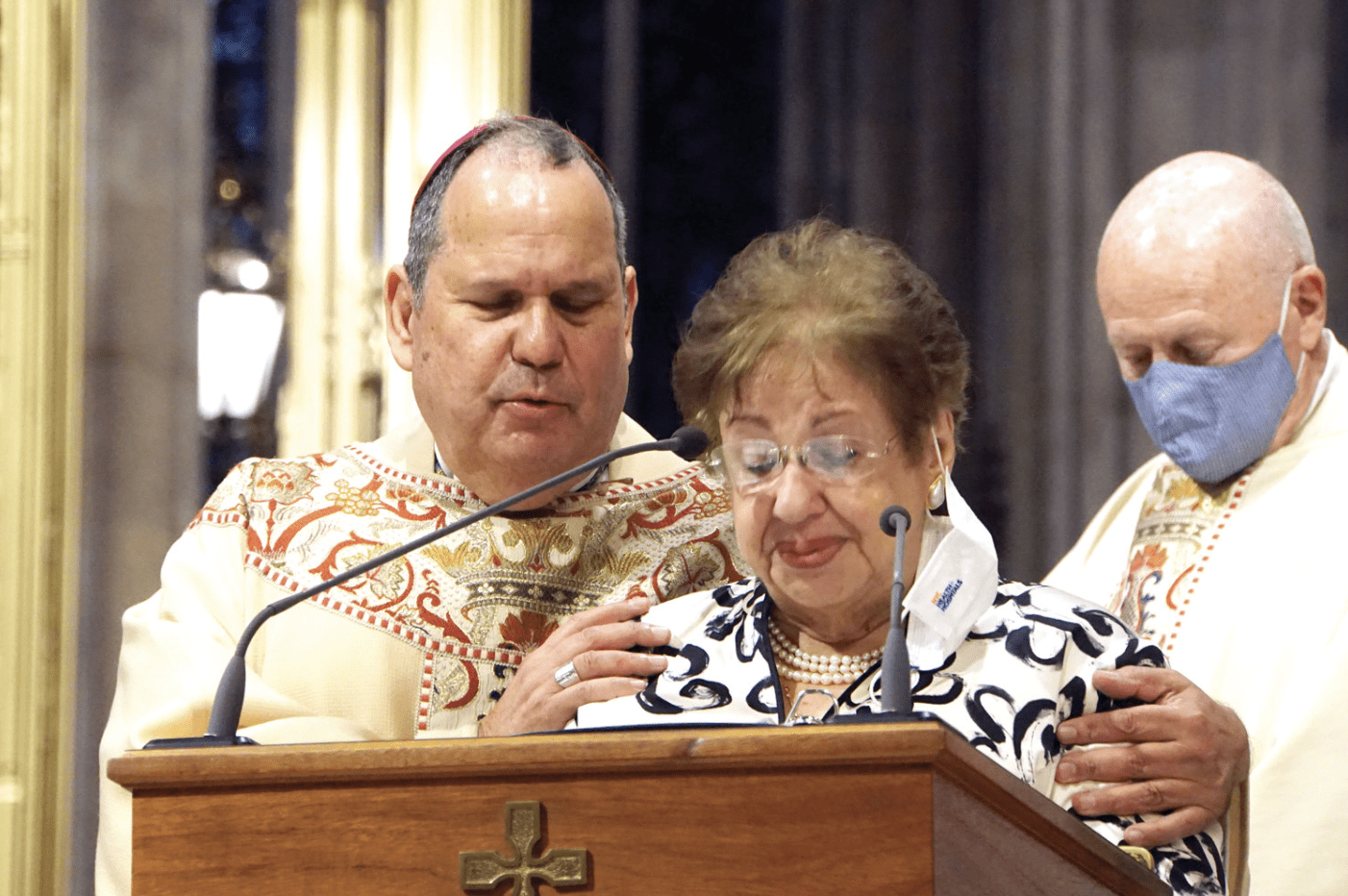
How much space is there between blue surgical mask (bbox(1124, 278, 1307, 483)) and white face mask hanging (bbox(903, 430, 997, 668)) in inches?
62.3

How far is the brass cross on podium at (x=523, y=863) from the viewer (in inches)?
69.6

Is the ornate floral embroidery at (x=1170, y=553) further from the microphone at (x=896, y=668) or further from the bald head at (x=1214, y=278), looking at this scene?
the microphone at (x=896, y=668)

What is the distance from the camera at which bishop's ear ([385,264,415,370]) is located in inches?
125

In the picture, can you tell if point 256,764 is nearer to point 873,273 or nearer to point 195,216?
point 873,273

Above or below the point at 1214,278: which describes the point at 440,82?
above

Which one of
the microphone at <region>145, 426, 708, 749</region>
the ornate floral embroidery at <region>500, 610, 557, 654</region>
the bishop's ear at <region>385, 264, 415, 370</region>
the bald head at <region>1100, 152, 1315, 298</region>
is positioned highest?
the bald head at <region>1100, 152, 1315, 298</region>

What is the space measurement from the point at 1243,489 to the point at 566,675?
5.99 ft

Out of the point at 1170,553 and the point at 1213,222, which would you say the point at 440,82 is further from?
the point at 1170,553

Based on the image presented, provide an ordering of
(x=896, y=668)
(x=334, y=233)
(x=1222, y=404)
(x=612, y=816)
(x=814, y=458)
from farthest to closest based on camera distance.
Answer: (x=334, y=233), (x=1222, y=404), (x=814, y=458), (x=896, y=668), (x=612, y=816)

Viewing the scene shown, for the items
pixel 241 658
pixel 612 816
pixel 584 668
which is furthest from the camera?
pixel 584 668

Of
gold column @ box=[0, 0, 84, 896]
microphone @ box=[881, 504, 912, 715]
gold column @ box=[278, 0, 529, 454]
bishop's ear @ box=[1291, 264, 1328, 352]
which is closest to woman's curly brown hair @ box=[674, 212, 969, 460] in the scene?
microphone @ box=[881, 504, 912, 715]

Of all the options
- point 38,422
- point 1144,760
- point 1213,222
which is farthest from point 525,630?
point 38,422

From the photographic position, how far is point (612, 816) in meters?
1.78

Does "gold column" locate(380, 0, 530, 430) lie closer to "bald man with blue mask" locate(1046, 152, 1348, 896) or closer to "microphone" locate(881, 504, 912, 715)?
"bald man with blue mask" locate(1046, 152, 1348, 896)
